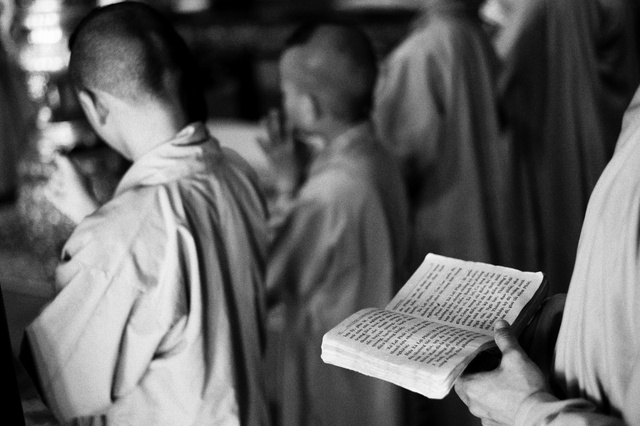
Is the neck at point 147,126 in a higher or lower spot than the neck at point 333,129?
higher

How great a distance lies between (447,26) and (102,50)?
1383 millimetres

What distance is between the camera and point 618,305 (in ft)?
2.34

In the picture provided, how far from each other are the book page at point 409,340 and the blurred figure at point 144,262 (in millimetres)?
287

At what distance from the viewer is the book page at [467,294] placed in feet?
2.90

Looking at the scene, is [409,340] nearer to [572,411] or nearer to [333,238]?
[572,411]

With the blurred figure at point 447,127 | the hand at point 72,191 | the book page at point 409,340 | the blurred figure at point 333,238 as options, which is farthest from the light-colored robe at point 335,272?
the book page at point 409,340

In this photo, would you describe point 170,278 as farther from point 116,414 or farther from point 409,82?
point 409,82

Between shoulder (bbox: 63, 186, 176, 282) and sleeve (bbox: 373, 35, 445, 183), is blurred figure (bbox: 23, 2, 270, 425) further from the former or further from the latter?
sleeve (bbox: 373, 35, 445, 183)

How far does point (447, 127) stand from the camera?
222cm

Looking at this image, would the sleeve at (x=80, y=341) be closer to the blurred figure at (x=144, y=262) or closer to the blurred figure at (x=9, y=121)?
the blurred figure at (x=144, y=262)

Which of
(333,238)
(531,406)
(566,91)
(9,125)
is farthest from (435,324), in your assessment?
(9,125)

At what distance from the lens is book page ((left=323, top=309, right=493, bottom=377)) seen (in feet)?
2.53

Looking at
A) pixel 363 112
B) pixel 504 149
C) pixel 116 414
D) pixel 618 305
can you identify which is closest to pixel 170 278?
pixel 116 414

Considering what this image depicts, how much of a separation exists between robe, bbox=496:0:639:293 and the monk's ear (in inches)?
58.8
